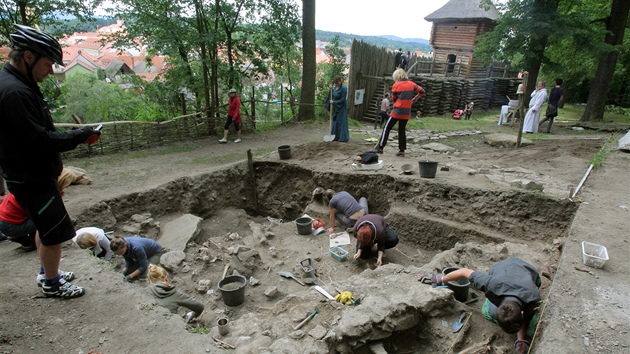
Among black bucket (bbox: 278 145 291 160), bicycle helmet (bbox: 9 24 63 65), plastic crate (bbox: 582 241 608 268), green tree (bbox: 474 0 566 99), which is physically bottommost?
black bucket (bbox: 278 145 291 160)

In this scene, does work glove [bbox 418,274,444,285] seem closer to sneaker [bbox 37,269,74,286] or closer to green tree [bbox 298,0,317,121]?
sneaker [bbox 37,269,74,286]

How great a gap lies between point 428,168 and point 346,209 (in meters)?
1.73

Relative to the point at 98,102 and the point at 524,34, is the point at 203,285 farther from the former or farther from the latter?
the point at 98,102

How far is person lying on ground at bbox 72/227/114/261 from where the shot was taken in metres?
4.25

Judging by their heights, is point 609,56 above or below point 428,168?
above

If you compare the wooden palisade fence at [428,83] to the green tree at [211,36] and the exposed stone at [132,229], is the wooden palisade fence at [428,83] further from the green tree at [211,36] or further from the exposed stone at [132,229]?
the exposed stone at [132,229]

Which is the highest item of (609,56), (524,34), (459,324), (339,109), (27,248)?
(524,34)

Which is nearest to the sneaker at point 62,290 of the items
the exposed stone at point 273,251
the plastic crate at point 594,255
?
the exposed stone at point 273,251

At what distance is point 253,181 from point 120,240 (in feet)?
13.8

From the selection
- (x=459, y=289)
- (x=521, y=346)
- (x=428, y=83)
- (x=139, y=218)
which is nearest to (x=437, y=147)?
(x=459, y=289)

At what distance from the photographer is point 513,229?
549 cm

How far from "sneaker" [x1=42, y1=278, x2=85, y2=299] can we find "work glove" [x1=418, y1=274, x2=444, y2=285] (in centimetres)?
359

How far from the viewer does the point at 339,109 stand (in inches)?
369

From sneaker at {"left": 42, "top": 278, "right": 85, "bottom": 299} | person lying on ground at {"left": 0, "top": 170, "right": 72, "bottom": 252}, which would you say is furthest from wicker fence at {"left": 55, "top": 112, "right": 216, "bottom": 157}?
sneaker at {"left": 42, "top": 278, "right": 85, "bottom": 299}
